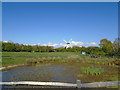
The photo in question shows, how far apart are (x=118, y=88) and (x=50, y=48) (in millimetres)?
41876

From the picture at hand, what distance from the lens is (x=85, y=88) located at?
4227mm

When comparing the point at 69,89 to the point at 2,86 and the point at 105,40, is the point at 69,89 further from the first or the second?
the point at 105,40

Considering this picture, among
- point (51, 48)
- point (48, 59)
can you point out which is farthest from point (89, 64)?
point (51, 48)

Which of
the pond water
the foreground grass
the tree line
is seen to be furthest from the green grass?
the tree line

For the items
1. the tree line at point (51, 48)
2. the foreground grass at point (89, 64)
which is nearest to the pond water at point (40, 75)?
the foreground grass at point (89, 64)

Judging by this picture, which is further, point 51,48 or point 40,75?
point 51,48

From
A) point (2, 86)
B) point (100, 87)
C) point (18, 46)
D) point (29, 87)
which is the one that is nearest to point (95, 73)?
point (100, 87)

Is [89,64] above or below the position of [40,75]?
below

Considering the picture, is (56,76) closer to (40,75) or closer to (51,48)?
(40,75)

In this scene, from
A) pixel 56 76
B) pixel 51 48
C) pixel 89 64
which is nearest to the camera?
pixel 56 76

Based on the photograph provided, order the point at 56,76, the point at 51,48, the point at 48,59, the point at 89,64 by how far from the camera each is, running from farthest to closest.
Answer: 1. the point at 51,48
2. the point at 48,59
3. the point at 89,64
4. the point at 56,76

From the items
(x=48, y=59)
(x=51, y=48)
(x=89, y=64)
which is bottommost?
(x=89, y=64)

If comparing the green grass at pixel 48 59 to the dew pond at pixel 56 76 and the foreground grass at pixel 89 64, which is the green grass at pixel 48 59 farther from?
the dew pond at pixel 56 76

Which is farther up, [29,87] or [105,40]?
[105,40]
